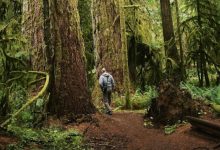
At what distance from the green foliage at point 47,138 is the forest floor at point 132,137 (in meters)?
0.26

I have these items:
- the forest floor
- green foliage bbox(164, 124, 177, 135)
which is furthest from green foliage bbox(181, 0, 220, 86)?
green foliage bbox(164, 124, 177, 135)

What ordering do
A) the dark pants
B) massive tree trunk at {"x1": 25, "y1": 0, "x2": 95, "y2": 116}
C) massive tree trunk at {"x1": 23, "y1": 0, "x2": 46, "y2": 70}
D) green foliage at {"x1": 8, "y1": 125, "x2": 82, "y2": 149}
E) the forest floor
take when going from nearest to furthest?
green foliage at {"x1": 8, "y1": 125, "x2": 82, "y2": 149}, the forest floor, massive tree trunk at {"x1": 25, "y1": 0, "x2": 95, "y2": 116}, the dark pants, massive tree trunk at {"x1": 23, "y1": 0, "x2": 46, "y2": 70}

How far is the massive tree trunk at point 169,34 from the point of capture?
1603cm

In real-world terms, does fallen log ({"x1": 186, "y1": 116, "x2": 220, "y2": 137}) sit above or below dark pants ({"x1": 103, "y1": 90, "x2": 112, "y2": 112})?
below

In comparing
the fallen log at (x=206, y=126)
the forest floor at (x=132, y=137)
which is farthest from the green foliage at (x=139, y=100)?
the fallen log at (x=206, y=126)

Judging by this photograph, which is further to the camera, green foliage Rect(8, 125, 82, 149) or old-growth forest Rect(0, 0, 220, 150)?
old-growth forest Rect(0, 0, 220, 150)

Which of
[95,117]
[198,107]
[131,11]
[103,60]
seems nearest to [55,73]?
[95,117]

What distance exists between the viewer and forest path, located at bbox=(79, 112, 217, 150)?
31.2 feet

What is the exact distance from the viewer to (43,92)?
10758 millimetres

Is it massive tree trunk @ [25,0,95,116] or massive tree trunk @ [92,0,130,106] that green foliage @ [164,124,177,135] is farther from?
massive tree trunk @ [92,0,130,106]

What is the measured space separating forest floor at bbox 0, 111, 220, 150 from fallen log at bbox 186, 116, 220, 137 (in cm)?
13

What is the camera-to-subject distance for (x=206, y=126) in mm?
9500

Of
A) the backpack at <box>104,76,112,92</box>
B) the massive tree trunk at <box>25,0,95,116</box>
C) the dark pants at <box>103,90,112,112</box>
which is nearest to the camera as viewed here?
the massive tree trunk at <box>25,0,95,116</box>

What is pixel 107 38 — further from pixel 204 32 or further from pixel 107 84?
pixel 204 32
